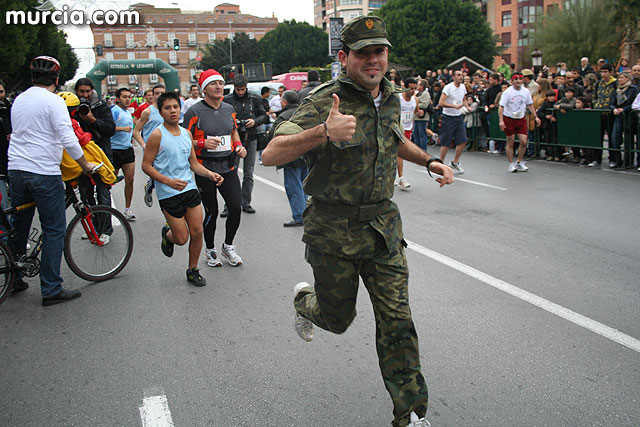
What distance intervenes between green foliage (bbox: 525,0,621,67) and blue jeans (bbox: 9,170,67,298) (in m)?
43.4

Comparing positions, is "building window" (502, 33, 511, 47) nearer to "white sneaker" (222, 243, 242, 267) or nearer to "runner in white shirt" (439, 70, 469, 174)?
"runner in white shirt" (439, 70, 469, 174)

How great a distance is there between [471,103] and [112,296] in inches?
550

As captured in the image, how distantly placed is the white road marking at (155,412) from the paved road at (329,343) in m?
0.01

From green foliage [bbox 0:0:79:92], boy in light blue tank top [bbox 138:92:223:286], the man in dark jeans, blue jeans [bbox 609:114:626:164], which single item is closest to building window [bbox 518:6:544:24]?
green foliage [bbox 0:0:79:92]

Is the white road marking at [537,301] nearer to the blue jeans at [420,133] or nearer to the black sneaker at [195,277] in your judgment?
the black sneaker at [195,277]

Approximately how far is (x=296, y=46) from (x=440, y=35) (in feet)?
117

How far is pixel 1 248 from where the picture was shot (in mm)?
5273

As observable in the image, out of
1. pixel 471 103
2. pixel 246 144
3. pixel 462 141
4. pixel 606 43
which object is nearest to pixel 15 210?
pixel 246 144

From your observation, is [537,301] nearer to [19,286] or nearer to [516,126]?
[19,286]

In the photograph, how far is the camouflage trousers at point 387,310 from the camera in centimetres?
306

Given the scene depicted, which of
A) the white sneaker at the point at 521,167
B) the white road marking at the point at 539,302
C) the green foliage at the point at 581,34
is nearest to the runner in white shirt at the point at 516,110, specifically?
the white sneaker at the point at 521,167

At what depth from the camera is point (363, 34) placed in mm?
3020

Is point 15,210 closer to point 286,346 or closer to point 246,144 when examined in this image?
point 286,346

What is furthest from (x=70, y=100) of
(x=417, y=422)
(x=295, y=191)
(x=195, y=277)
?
(x=417, y=422)
